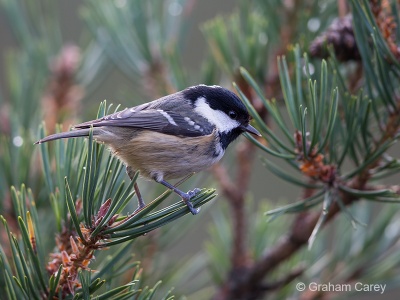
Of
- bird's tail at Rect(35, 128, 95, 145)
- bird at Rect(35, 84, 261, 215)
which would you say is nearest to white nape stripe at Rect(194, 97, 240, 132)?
bird at Rect(35, 84, 261, 215)

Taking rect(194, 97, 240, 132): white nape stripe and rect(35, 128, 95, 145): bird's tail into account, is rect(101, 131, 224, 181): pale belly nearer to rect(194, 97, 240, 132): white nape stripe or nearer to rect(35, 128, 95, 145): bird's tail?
rect(194, 97, 240, 132): white nape stripe

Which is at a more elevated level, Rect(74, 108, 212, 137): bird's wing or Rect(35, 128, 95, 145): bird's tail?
Rect(35, 128, 95, 145): bird's tail

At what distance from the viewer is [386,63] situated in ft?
2.65

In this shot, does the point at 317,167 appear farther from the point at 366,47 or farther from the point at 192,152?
the point at 192,152

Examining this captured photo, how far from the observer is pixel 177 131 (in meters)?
1.14

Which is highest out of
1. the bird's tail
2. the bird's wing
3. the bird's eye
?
the bird's tail

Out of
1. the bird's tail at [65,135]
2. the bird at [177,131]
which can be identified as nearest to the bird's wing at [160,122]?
the bird at [177,131]

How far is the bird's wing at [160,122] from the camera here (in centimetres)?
109

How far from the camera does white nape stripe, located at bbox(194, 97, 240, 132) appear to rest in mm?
1151

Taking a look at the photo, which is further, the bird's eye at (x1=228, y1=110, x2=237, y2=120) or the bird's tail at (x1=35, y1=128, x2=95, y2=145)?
the bird's eye at (x1=228, y1=110, x2=237, y2=120)

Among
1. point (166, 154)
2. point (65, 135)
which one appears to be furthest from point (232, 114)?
point (65, 135)

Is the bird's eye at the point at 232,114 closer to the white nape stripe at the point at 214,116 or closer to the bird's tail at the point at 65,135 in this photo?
the white nape stripe at the point at 214,116

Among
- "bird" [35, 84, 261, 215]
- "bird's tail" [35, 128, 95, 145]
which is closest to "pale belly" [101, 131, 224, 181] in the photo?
"bird" [35, 84, 261, 215]

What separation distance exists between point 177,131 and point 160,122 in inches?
1.6
